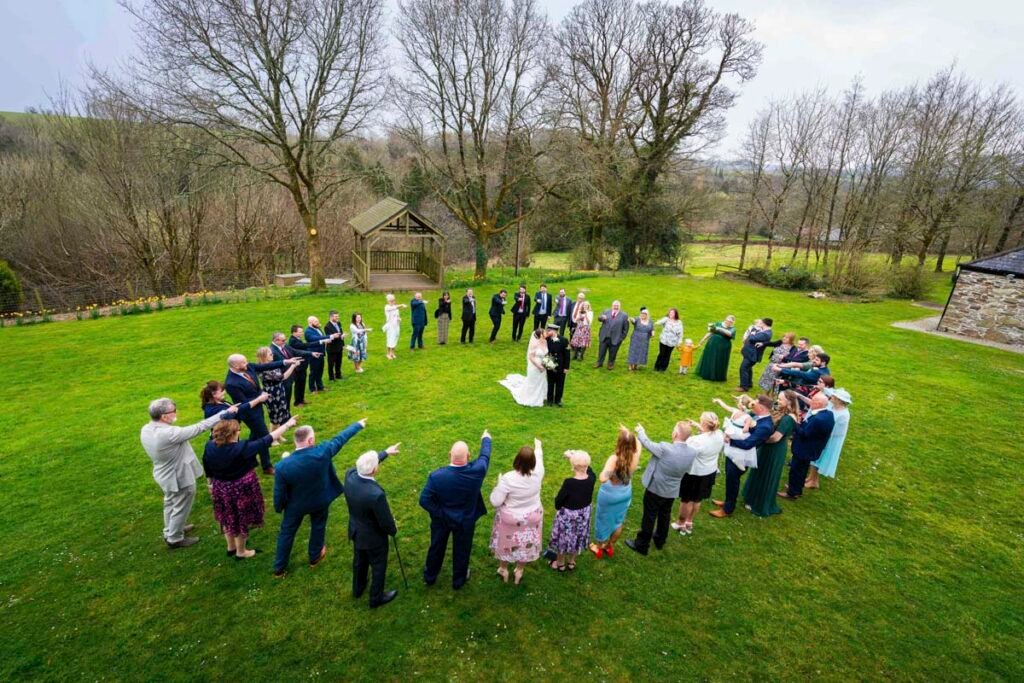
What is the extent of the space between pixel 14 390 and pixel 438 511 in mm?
11587

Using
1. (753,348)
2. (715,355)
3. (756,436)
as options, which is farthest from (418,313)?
(756,436)

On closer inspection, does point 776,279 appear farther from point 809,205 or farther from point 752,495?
point 752,495

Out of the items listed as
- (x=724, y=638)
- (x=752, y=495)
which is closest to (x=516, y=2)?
(x=752, y=495)

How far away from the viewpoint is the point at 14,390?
10008 mm

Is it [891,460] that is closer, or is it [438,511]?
[438,511]

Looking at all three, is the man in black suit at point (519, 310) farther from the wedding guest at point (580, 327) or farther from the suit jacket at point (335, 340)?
the suit jacket at point (335, 340)

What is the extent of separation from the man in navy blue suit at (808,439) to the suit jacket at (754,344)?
11.5 ft

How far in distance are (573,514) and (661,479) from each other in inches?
43.3

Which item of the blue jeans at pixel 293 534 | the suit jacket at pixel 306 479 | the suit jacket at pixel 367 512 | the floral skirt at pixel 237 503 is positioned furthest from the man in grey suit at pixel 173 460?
the suit jacket at pixel 367 512

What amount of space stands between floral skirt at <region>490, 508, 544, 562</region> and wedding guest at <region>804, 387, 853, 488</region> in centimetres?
471

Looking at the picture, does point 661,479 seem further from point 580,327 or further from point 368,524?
point 580,327

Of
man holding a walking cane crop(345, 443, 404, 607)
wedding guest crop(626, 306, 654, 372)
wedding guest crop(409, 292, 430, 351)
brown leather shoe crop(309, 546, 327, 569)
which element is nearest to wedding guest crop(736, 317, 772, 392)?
wedding guest crop(626, 306, 654, 372)

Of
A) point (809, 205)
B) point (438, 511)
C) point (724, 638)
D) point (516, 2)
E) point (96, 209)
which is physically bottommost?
point (724, 638)

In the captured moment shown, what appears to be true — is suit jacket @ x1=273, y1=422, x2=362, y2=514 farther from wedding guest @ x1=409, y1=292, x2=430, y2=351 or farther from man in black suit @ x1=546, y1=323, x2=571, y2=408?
wedding guest @ x1=409, y1=292, x2=430, y2=351
